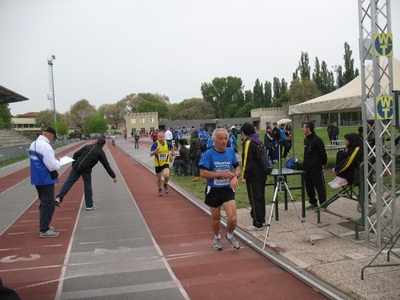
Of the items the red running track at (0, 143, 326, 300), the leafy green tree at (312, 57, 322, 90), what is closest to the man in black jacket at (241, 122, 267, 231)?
the red running track at (0, 143, 326, 300)

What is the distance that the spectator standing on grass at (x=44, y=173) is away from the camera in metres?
6.98

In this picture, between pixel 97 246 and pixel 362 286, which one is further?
pixel 97 246

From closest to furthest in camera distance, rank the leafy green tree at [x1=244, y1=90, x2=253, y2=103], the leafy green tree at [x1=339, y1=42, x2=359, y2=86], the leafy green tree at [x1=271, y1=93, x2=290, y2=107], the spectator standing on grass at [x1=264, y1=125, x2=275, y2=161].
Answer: the spectator standing on grass at [x1=264, y1=125, x2=275, y2=161], the leafy green tree at [x1=339, y1=42, x2=359, y2=86], the leafy green tree at [x1=271, y1=93, x2=290, y2=107], the leafy green tree at [x1=244, y1=90, x2=253, y2=103]

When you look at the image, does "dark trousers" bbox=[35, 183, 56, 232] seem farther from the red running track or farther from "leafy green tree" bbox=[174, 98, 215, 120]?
"leafy green tree" bbox=[174, 98, 215, 120]

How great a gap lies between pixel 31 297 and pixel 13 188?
10938 mm

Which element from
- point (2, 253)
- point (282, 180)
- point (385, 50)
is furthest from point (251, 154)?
point (2, 253)

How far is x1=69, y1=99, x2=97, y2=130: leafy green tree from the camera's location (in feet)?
441

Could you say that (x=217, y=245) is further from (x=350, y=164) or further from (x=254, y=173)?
(x=350, y=164)

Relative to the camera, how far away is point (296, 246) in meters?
5.98

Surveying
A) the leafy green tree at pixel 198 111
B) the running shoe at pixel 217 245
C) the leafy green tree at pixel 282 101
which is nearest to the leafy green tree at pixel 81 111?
the leafy green tree at pixel 198 111

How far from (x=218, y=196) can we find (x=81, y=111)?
450ft

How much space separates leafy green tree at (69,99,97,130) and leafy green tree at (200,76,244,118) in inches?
1706

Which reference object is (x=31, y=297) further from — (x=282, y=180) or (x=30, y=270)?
(x=282, y=180)

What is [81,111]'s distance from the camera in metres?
135
